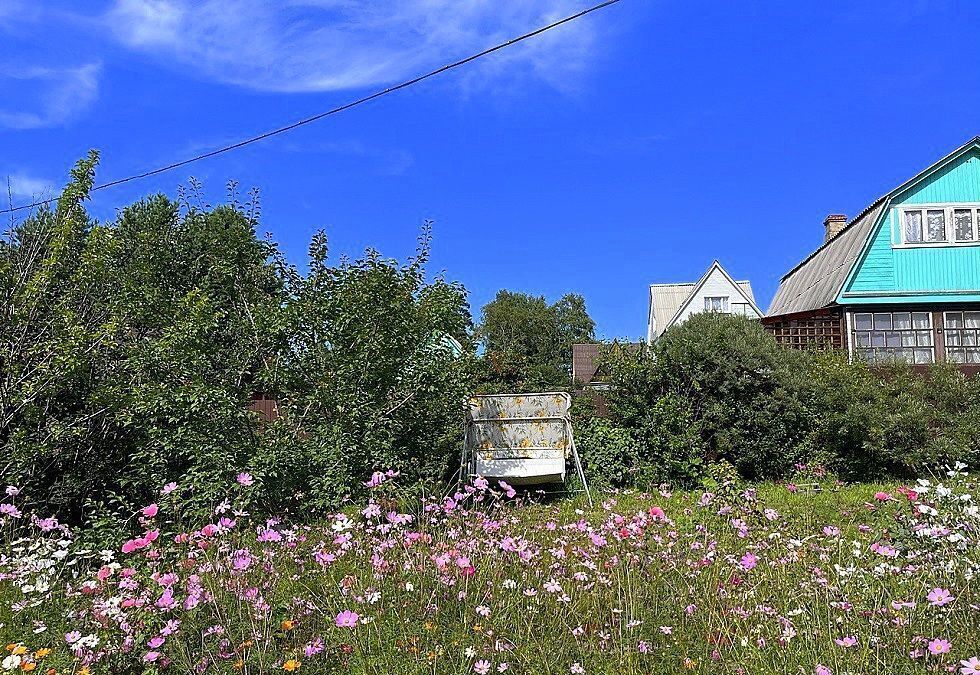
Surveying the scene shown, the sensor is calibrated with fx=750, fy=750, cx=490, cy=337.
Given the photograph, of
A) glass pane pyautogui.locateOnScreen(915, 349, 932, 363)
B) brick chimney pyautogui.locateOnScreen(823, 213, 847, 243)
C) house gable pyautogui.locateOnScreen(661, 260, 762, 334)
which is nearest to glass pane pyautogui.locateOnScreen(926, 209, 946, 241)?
glass pane pyautogui.locateOnScreen(915, 349, 932, 363)

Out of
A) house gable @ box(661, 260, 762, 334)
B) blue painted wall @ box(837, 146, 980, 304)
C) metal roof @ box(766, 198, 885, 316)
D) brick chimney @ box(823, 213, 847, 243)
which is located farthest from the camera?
house gable @ box(661, 260, 762, 334)

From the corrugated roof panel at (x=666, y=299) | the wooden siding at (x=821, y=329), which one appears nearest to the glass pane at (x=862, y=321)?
the wooden siding at (x=821, y=329)

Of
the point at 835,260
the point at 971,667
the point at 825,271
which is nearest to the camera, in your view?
the point at 971,667

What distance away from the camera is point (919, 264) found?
1791 centimetres

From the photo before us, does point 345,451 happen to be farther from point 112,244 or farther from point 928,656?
point 928,656

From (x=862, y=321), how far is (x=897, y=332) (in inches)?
32.4

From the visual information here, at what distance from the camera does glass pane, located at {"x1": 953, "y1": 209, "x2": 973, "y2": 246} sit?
17.9m

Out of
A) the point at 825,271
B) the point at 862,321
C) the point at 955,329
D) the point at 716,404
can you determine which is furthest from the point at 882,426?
the point at 825,271

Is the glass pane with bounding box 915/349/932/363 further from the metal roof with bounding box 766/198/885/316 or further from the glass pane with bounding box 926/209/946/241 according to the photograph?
the glass pane with bounding box 926/209/946/241

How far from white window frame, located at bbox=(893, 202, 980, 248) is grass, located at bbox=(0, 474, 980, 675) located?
1634 centimetres

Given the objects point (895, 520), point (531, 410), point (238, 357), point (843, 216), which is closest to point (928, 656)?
point (895, 520)

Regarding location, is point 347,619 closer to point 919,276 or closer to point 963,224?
point 919,276

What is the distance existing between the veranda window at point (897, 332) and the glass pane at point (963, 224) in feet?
6.60

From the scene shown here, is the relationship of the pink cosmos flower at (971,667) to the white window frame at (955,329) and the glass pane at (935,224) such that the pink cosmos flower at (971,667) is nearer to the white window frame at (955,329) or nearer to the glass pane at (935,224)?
the white window frame at (955,329)
